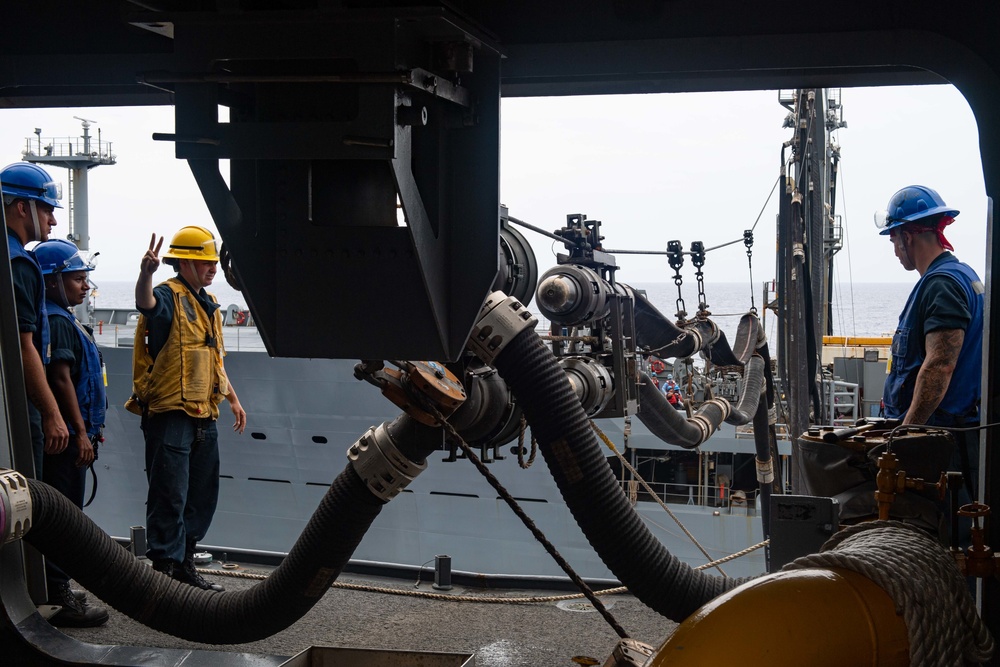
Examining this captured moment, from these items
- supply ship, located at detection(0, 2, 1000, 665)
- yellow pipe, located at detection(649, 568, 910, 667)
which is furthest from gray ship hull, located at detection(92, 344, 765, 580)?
yellow pipe, located at detection(649, 568, 910, 667)

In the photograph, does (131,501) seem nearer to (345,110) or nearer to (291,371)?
(291,371)

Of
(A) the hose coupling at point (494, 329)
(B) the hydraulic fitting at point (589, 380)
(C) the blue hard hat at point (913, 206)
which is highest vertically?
(C) the blue hard hat at point (913, 206)

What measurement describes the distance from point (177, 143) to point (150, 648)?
2.11 metres

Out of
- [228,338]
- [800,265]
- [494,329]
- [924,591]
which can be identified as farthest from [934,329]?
[228,338]

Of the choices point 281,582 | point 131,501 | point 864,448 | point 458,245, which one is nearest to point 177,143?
point 458,245

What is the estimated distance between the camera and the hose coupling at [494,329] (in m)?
2.67

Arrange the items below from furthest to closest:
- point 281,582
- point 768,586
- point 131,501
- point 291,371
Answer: point 131,501
point 291,371
point 281,582
point 768,586

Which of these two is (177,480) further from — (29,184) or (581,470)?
(581,470)

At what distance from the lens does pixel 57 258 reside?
167 inches

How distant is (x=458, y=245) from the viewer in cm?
250

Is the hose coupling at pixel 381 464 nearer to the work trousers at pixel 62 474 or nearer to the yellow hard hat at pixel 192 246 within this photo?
the work trousers at pixel 62 474

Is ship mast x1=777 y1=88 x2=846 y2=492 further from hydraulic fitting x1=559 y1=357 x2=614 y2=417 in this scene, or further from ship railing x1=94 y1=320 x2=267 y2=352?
ship railing x1=94 y1=320 x2=267 y2=352

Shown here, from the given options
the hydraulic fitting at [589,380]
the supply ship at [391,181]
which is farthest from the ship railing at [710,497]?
the supply ship at [391,181]

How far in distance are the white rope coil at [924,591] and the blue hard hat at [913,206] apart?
2.31m
